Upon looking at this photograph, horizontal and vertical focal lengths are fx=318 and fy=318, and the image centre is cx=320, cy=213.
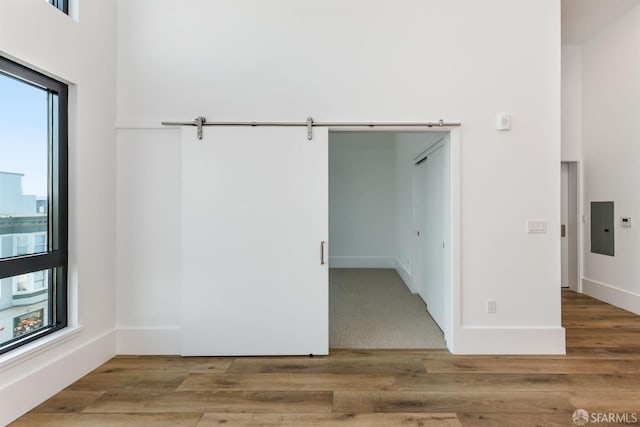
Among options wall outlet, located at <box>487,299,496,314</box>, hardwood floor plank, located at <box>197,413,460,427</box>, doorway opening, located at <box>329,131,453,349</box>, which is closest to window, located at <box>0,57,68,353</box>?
hardwood floor plank, located at <box>197,413,460,427</box>

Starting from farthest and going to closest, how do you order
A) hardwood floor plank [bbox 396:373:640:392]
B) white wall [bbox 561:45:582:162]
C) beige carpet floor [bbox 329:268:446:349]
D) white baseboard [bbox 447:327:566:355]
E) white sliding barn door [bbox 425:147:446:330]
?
white wall [bbox 561:45:582:162], white sliding barn door [bbox 425:147:446:330], beige carpet floor [bbox 329:268:446:349], white baseboard [bbox 447:327:566:355], hardwood floor plank [bbox 396:373:640:392]

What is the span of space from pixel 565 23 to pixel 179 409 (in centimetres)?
605

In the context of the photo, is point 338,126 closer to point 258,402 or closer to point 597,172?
point 258,402

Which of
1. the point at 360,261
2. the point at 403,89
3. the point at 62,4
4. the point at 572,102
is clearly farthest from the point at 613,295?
the point at 62,4

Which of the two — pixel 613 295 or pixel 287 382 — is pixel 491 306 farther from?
pixel 613 295

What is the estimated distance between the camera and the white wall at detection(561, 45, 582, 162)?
189 inches

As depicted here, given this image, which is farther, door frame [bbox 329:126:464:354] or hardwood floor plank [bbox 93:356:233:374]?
door frame [bbox 329:126:464:354]

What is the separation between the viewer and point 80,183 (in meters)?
2.60

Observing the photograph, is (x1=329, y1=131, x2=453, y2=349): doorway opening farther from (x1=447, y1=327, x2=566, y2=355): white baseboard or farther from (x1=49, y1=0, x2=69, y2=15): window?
(x1=49, y1=0, x2=69, y2=15): window

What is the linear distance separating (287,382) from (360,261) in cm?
487

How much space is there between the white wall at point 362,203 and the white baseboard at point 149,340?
4.53 meters

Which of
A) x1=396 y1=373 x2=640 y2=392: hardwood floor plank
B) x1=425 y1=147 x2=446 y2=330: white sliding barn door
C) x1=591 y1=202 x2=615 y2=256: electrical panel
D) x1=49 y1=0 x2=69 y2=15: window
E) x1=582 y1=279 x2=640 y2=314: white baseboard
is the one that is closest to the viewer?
x1=396 y1=373 x2=640 y2=392: hardwood floor plank

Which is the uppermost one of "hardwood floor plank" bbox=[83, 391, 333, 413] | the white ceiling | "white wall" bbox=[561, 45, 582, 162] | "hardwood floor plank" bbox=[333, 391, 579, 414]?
the white ceiling

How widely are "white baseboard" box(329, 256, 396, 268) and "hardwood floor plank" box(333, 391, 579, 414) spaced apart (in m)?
4.85
